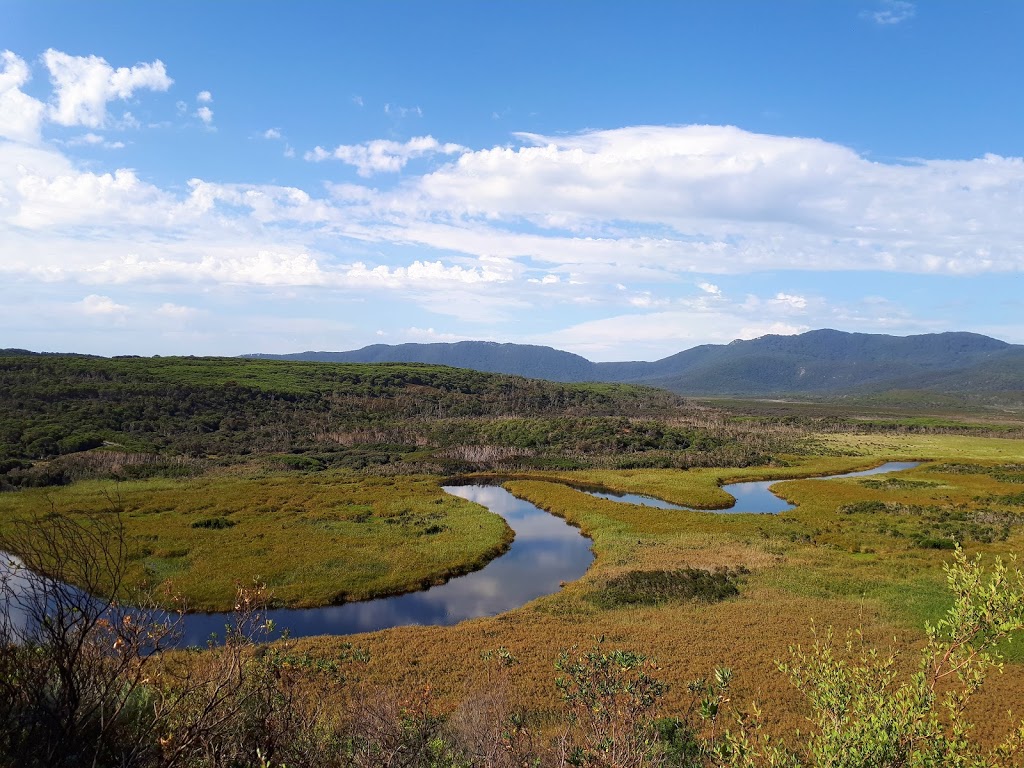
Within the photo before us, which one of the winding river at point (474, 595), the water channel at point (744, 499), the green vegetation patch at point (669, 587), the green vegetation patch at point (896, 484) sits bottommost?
the winding river at point (474, 595)

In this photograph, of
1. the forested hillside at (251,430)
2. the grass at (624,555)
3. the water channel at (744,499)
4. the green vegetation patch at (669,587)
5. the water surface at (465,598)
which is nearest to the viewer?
the grass at (624,555)

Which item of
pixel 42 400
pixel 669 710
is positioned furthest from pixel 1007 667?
pixel 42 400

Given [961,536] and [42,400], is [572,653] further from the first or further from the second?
[42,400]

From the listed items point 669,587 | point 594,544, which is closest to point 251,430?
point 594,544

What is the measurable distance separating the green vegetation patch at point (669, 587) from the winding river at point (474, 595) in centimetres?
500

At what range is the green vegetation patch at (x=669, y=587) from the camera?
36594mm

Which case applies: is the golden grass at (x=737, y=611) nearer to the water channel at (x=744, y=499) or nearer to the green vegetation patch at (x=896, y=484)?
the water channel at (x=744, y=499)

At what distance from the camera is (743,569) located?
138ft

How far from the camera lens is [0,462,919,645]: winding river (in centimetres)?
3472

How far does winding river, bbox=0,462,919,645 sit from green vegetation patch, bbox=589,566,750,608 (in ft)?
16.4

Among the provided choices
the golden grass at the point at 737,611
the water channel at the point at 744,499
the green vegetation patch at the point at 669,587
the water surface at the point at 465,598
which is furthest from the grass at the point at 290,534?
the water channel at the point at 744,499

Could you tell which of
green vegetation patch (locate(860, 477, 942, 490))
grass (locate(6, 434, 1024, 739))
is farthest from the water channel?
green vegetation patch (locate(860, 477, 942, 490))

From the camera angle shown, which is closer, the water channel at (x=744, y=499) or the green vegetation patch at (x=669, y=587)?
the green vegetation patch at (x=669, y=587)

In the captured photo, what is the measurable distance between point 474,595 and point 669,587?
44.5 ft
